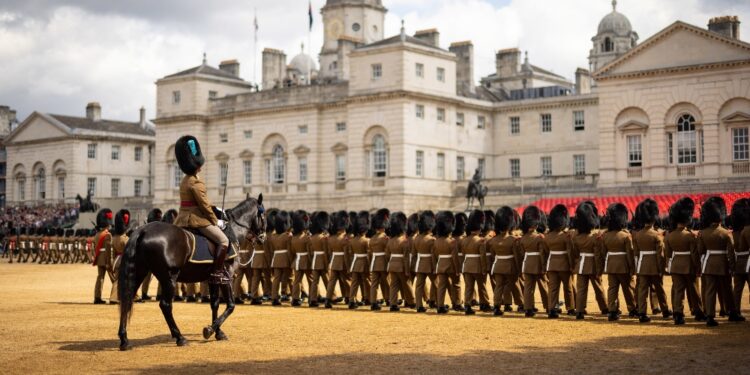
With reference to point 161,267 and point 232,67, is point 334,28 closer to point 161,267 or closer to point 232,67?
point 232,67

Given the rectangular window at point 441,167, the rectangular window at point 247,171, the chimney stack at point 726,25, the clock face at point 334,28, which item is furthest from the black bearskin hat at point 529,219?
the clock face at point 334,28

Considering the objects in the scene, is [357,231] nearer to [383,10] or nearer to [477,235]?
[477,235]

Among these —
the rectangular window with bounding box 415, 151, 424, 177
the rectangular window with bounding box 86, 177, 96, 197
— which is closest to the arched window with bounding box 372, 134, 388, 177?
the rectangular window with bounding box 415, 151, 424, 177

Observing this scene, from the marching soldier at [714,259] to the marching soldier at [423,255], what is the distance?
18.0 feet

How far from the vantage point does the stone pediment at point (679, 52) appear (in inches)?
1870

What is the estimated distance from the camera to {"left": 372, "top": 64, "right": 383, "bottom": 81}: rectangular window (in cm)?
5738

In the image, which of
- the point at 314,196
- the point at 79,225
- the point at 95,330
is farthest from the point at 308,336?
the point at 79,225

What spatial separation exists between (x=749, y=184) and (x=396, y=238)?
97.9 feet

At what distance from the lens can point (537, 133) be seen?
204 feet

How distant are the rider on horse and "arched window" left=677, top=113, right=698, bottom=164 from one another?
3781 centimetres

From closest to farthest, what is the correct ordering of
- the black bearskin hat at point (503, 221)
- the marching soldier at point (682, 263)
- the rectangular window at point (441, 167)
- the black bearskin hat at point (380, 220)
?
the marching soldier at point (682, 263) < the black bearskin hat at point (503, 221) < the black bearskin hat at point (380, 220) < the rectangular window at point (441, 167)

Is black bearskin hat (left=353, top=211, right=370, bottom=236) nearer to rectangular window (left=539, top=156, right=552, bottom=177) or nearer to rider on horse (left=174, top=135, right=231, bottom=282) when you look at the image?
rider on horse (left=174, top=135, right=231, bottom=282)

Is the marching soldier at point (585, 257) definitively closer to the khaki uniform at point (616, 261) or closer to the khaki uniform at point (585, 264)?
the khaki uniform at point (585, 264)

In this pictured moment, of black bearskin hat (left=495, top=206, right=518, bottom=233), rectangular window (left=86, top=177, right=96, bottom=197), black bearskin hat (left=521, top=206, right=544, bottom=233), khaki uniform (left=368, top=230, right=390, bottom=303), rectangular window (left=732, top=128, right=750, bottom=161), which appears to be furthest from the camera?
rectangular window (left=86, top=177, right=96, bottom=197)
